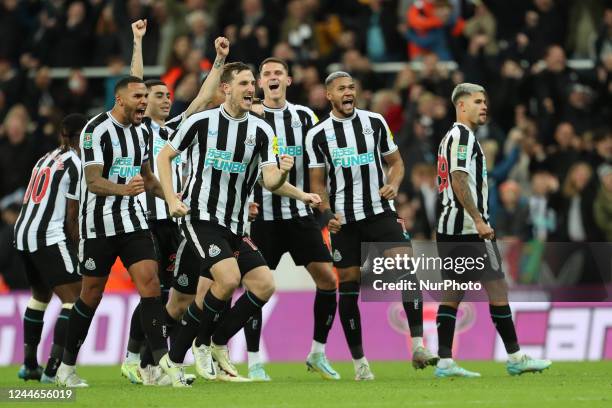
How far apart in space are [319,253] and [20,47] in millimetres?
10281

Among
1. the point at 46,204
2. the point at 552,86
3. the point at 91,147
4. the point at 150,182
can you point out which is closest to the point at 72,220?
the point at 46,204

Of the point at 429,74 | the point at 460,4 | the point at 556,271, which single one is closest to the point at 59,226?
the point at 556,271

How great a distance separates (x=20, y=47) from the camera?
69.1 feet

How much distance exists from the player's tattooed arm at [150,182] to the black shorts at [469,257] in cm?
239

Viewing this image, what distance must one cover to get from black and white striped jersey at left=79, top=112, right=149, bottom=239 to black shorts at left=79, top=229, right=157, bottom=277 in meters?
0.05

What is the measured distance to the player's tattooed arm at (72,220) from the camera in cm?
1234

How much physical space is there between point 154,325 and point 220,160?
52.9 inches

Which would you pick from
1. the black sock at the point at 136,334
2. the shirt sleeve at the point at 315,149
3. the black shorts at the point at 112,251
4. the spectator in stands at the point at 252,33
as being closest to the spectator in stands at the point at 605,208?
the spectator in stands at the point at 252,33

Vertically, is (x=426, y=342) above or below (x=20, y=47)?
below

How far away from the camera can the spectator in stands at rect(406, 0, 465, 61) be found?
18859 millimetres

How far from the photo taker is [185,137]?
431 inches

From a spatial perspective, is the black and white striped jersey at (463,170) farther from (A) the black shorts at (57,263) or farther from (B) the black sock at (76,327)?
(A) the black shorts at (57,263)

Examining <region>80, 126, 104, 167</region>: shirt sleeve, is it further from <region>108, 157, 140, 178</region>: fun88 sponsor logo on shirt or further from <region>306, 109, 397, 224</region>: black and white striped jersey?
<region>306, 109, 397, 224</region>: black and white striped jersey

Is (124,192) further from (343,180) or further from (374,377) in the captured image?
(374,377)
